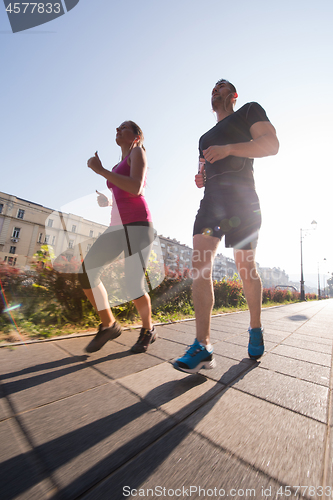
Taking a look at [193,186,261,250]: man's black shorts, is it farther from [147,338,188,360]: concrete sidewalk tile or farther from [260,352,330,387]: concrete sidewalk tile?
[147,338,188,360]: concrete sidewalk tile

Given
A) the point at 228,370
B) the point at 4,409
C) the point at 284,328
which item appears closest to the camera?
the point at 4,409

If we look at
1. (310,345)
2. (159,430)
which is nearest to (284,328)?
(310,345)

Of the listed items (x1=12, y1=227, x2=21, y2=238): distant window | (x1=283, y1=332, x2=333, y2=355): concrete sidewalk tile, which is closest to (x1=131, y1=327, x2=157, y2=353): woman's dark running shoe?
(x1=283, y1=332, x2=333, y2=355): concrete sidewalk tile

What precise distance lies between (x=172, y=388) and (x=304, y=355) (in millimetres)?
1548

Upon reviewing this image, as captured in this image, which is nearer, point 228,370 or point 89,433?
point 89,433

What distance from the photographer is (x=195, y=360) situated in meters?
1.45

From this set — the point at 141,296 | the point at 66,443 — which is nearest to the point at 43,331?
the point at 141,296

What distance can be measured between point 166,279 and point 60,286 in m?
2.54

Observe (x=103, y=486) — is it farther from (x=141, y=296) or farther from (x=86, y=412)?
(x=141, y=296)

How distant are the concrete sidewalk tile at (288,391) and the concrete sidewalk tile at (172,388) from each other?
22cm

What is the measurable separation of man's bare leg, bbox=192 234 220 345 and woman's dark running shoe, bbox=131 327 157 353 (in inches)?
25.9

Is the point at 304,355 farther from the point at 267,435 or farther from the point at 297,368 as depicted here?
the point at 267,435

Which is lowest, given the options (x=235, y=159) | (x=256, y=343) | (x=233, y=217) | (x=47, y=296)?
(x=256, y=343)

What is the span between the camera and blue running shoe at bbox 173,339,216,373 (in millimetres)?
1413
